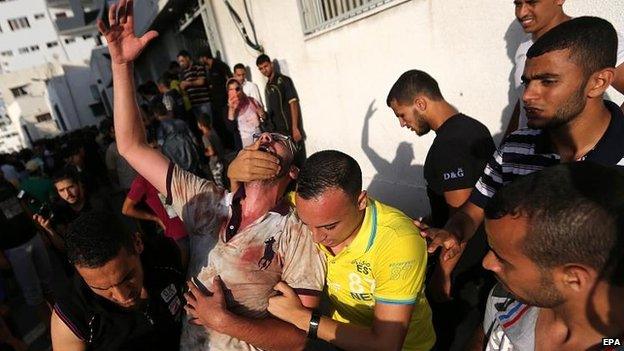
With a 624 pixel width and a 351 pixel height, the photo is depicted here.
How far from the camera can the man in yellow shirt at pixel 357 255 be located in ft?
5.26

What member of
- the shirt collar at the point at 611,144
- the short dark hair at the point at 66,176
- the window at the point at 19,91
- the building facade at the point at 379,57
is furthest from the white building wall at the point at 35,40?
the shirt collar at the point at 611,144

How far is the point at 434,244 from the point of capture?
1872mm

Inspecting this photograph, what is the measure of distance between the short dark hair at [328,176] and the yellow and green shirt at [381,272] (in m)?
0.24

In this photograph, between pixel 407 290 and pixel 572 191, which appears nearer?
pixel 572 191

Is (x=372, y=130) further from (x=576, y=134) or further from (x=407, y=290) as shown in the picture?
(x=407, y=290)

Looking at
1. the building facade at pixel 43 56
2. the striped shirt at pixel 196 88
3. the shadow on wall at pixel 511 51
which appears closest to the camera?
the shadow on wall at pixel 511 51

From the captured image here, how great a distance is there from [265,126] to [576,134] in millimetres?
5004

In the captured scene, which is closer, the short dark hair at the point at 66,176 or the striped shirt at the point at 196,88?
the short dark hair at the point at 66,176

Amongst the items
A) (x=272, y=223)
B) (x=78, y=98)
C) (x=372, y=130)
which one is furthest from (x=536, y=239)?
(x=78, y=98)

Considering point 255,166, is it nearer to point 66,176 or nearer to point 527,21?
point 527,21

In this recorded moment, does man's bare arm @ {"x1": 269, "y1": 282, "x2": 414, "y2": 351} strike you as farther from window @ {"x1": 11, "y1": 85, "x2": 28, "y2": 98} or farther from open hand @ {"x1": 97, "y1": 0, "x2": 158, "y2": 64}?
window @ {"x1": 11, "y1": 85, "x2": 28, "y2": 98}

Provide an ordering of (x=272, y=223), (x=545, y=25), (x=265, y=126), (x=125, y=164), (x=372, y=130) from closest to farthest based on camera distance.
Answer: (x=272, y=223)
(x=545, y=25)
(x=372, y=130)
(x=125, y=164)
(x=265, y=126)

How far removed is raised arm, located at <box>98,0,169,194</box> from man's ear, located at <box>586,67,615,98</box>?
228 centimetres

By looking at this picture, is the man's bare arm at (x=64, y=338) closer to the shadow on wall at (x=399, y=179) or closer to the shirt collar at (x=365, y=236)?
the shirt collar at (x=365, y=236)
